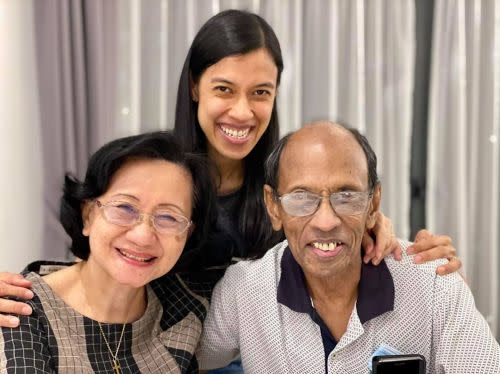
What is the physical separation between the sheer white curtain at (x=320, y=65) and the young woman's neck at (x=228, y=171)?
136 cm

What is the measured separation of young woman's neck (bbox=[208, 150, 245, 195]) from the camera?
2479mm

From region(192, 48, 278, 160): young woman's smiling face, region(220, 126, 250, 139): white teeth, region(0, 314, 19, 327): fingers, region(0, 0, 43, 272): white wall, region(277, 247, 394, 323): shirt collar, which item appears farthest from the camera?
region(0, 0, 43, 272): white wall

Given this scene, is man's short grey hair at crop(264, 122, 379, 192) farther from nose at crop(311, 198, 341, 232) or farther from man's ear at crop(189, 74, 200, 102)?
man's ear at crop(189, 74, 200, 102)

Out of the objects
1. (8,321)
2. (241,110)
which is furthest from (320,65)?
(8,321)

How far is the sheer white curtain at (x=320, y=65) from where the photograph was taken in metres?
3.72

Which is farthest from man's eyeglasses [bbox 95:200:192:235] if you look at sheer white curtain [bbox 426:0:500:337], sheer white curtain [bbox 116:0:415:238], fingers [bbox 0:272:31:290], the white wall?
sheer white curtain [bbox 426:0:500:337]

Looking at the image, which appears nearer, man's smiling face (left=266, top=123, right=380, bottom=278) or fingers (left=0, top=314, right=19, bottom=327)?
fingers (left=0, top=314, right=19, bottom=327)

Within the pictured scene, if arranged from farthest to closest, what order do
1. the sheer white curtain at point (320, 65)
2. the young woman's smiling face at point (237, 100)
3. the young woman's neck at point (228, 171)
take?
1. the sheer white curtain at point (320, 65)
2. the young woman's neck at point (228, 171)
3. the young woman's smiling face at point (237, 100)

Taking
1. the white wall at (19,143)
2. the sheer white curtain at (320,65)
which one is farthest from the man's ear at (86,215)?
the sheer white curtain at (320,65)

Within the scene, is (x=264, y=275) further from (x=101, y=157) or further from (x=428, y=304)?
(x=101, y=157)

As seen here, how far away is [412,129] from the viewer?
4.23m

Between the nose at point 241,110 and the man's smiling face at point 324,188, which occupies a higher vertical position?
the nose at point 241,110

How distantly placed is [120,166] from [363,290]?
0.81 m

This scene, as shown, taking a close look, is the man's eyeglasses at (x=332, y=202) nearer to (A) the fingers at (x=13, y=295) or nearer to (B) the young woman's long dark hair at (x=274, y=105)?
(B) the young woman's long dark hair at (x=274, y=105)
